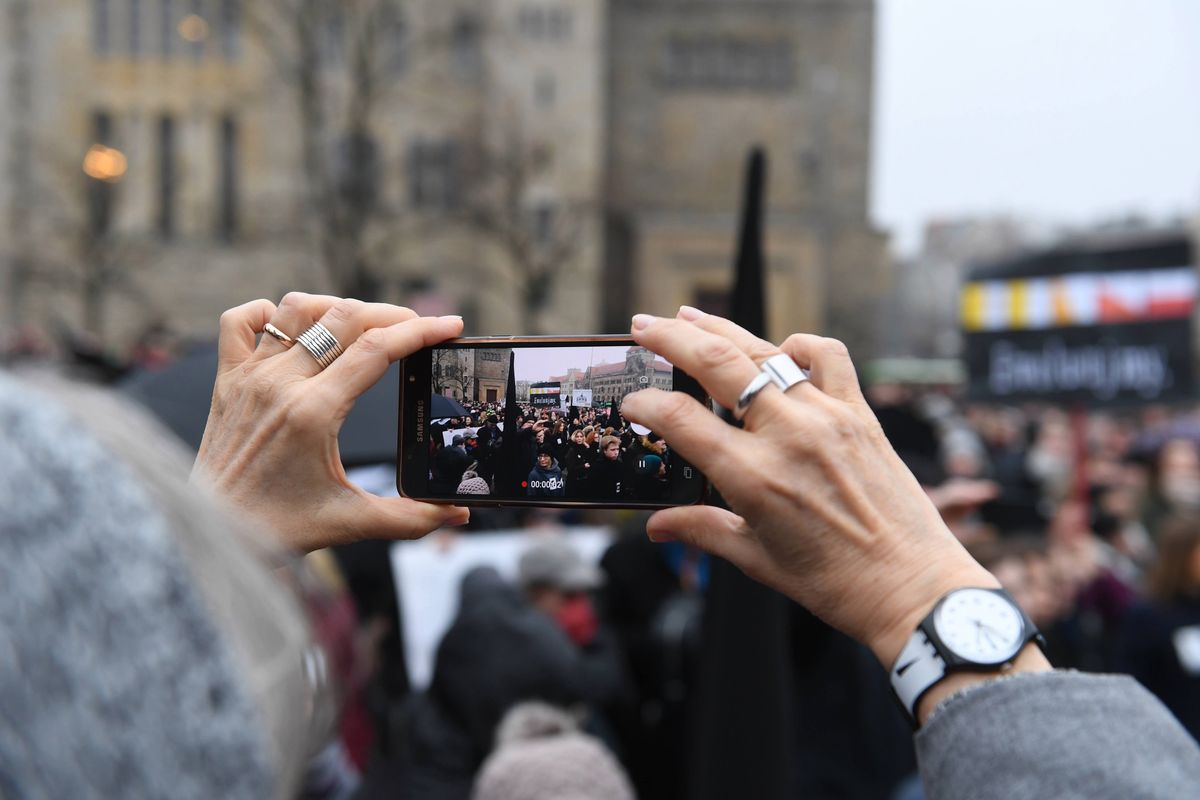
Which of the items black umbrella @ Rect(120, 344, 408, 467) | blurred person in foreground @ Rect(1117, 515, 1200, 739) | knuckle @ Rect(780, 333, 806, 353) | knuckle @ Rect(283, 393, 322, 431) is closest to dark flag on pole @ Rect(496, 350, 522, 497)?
knuckle @ Rect(283, 393, 322, 431)

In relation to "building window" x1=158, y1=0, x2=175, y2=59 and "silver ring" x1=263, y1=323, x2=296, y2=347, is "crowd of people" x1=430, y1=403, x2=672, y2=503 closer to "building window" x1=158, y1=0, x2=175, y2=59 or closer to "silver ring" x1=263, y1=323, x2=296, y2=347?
"silver ring" x1=263, y1=323, x2=296, y2=347

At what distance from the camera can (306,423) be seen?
1.30 m

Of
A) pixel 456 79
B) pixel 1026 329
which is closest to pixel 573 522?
pixel 1026 329

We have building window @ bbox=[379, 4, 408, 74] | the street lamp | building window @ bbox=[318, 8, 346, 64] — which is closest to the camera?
building window @ bbox=[318, 8, 346, 64]

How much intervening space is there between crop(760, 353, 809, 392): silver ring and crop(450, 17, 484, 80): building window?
108 feet

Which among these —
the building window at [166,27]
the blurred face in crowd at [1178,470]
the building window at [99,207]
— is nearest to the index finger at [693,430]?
the blurred face in crowd at [1178,470]

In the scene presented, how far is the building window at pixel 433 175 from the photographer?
32812mm

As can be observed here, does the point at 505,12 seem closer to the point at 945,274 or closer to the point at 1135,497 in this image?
the point at 1135,497

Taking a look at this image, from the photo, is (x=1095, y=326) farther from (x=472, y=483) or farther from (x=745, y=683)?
(x=472, y=483)

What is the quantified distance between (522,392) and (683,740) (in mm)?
3646

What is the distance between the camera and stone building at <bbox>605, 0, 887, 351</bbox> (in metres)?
36.7

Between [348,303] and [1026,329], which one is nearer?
A: [348,303]

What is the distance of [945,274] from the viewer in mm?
75188

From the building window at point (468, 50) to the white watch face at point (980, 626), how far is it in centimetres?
3309
